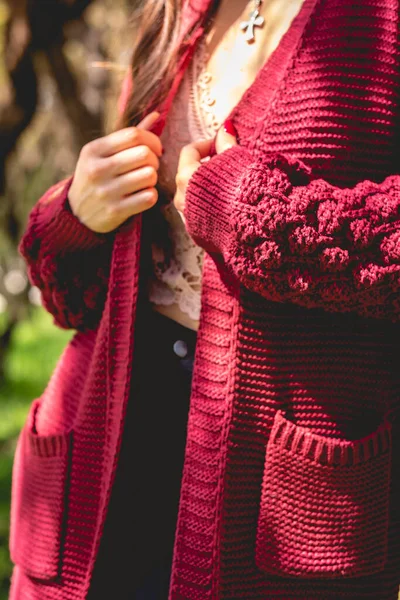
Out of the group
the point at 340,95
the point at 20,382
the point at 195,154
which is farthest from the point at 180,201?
the point at 20,382

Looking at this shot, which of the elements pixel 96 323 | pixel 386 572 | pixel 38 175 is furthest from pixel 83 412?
pixel 38 175

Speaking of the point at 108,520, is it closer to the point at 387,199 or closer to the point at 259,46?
the point at 387,199

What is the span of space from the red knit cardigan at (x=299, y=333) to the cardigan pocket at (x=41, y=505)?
0.10 m

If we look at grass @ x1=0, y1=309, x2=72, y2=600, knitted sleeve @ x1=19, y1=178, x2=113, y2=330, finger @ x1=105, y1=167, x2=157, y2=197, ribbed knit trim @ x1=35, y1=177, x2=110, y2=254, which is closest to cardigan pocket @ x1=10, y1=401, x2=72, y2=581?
knitted sleeve @ x1=19, y1=178, x2=113, y2=330

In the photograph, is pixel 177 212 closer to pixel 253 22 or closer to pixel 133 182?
pixel 133 182

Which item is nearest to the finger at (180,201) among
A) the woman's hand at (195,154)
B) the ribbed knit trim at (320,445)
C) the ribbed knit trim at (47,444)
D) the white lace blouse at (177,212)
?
the woman's hand at (195,154)

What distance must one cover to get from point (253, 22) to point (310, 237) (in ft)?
1.48

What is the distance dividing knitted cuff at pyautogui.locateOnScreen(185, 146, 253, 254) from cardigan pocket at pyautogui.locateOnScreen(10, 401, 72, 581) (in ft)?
1.62

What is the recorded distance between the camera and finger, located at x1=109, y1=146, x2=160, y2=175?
3.85ft

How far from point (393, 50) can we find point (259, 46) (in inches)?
11.2

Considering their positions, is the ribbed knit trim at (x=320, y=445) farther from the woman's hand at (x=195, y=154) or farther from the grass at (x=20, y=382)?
the grass at (x=20, y=382)

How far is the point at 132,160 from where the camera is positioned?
3.86 feet

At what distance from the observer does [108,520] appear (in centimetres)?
128

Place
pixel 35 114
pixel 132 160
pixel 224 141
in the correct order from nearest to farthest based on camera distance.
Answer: pixel 224 141 < pixel 132 160 < pixel 35 114
